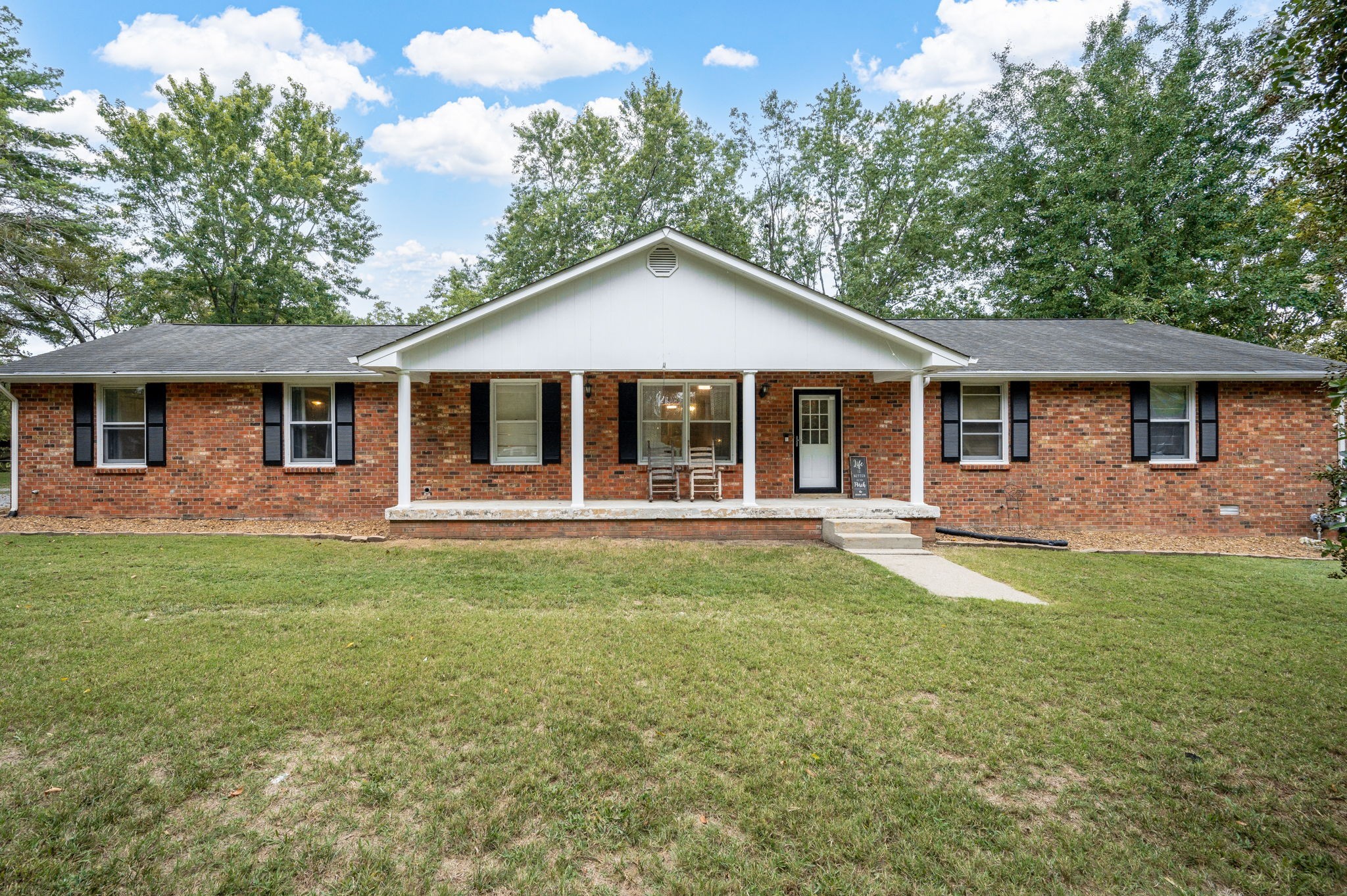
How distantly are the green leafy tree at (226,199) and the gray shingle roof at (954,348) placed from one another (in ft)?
27.7

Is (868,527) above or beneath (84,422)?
beneath

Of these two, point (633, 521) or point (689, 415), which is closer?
point (633, 521)

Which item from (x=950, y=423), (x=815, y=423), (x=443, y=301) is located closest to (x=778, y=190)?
(x=443, y=301)

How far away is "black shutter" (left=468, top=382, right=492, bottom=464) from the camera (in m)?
9.74

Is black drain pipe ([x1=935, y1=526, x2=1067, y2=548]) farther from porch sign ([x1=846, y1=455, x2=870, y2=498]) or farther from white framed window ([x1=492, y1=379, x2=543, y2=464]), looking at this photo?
white framed window ([x1=492, y1=379, x2=543, y2=464])

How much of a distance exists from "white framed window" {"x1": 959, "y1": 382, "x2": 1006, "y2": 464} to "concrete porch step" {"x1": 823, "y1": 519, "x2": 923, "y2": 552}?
247cm

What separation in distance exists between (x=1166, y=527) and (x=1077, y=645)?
7.68 metres

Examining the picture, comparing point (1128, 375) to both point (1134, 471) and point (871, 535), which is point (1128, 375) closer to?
point (1134, 471)

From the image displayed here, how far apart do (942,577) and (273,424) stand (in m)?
10.7

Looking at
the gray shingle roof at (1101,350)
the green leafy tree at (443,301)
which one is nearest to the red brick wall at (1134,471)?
the gray shingle roof at (1101,350)

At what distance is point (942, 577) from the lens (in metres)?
6.23

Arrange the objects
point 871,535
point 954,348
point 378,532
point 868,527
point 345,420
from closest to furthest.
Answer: point 871,535, point 868,527, point 378,532, point 345,420, point 954,348

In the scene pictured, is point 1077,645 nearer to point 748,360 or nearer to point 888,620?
point 888,620

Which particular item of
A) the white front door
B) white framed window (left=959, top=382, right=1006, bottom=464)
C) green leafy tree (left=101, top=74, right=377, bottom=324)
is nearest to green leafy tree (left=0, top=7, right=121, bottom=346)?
green leafy tree (left=101, top=74, right=377, bottom=324)
